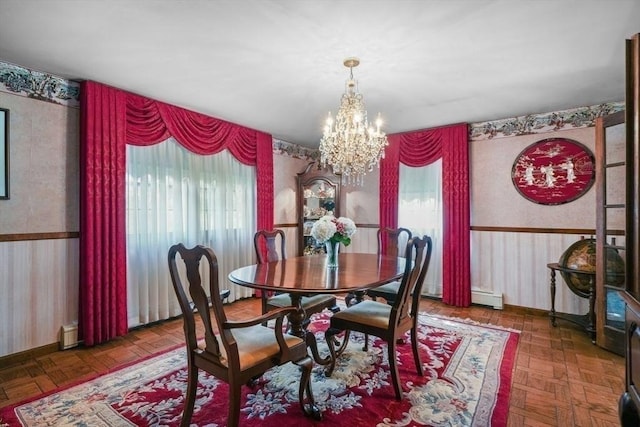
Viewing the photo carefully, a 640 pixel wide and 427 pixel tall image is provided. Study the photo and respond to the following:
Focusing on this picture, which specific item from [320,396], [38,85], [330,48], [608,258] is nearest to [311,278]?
[320,396]

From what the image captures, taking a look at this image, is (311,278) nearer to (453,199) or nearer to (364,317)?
(364,317)

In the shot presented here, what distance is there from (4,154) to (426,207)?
447cm

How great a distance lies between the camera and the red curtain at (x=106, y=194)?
2.76m

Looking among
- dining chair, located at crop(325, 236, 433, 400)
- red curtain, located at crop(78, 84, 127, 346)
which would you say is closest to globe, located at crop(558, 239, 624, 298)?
dining chair, located at crop(325, 236, 433, 400)

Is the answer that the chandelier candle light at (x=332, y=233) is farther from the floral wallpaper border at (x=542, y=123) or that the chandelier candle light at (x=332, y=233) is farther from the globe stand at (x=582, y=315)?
the floral wallpaper border at (x=542, y=123)

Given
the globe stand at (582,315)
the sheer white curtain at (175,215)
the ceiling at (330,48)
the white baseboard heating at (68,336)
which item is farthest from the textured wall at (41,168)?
the globe stand at (582,315)

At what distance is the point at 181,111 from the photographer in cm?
351

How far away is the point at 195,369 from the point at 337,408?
0.86 meters

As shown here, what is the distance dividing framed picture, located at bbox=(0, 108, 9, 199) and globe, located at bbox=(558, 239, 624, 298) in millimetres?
4940

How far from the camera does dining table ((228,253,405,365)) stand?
1928 millimetres

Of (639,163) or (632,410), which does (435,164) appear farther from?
(632,410)

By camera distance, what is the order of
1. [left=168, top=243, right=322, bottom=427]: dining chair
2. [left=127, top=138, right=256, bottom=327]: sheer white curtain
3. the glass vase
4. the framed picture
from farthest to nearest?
[left=127, top=138, right=256, bottom=327]: sheer white curtain
the glass vase
the framed picture
[left=168, top=243, right=322, bottom=427]: dining chair

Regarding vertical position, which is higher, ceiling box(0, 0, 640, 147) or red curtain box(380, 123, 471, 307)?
ceiling box(0, 0, 640, 147)

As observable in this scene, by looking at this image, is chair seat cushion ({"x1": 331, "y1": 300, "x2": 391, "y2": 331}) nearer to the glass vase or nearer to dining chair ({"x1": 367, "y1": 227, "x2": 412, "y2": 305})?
the glass vase
